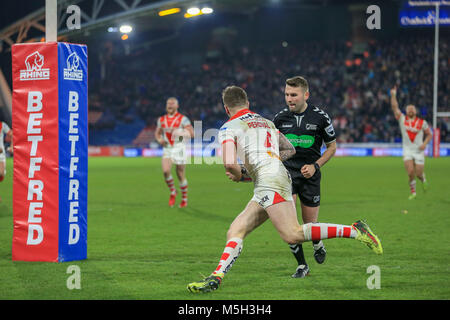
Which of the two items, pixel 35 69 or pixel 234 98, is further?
pixel 35 69

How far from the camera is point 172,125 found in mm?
14594

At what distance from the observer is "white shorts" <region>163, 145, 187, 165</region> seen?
47.4ft

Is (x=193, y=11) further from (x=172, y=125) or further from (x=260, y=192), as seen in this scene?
(x=260, y=192)

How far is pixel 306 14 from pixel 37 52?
45011mm

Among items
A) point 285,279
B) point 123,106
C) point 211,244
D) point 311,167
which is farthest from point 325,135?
point 123,106

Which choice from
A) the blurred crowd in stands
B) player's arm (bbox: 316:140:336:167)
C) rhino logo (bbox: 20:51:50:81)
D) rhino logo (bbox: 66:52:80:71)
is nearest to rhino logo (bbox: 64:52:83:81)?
rhino logo (bbox: 66:52:80:71)

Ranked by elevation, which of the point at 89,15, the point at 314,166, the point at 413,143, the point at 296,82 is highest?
the point at 89,15

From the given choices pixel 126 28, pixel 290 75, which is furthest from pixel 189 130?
pixel 290 75

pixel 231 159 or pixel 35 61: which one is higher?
pixel 35 61

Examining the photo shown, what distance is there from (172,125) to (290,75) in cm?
3357

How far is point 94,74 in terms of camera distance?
49.8 meters

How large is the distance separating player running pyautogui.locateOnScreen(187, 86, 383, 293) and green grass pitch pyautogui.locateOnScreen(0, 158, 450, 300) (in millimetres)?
467
